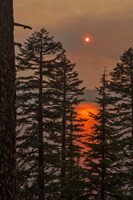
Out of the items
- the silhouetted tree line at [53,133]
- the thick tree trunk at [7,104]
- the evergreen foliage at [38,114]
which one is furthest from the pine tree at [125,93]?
the thick tree trunk at [7,104]

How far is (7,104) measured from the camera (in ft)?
15.0

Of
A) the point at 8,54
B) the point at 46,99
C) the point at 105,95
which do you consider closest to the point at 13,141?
the point at 8,54

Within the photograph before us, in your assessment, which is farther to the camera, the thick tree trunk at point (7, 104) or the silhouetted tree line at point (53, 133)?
the silhouetted tree line at point (53, 133)

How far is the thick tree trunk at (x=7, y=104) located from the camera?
4441mm

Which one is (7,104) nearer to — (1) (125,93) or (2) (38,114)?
(2) (38,114)

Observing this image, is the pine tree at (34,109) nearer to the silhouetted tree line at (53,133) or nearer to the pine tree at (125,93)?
the silhouetted tree line at (53,133)

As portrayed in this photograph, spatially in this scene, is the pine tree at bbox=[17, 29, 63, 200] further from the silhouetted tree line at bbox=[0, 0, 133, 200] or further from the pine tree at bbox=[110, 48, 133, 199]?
the pine tree at bbox=[110, 48, 133, 199]

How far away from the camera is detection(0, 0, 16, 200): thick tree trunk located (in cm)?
444

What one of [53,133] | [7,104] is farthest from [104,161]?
[7,104]

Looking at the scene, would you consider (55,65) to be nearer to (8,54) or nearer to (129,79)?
(129,79)

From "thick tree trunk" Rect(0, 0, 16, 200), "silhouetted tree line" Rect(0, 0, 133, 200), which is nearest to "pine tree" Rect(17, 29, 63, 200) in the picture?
"silhouetted tree line" Rect(0, 0, 133, 200)

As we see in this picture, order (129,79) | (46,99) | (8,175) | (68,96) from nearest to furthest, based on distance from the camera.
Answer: (8,175)
(46,99)
(129,79)
(68,96)

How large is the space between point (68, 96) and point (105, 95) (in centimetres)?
845

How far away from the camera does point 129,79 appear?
22.6m
